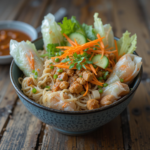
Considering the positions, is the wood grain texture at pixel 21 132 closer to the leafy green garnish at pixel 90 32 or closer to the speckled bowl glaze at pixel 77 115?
the speckled bowl glaze at pixel 77 115

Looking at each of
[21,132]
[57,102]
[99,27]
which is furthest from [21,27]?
[57,102]

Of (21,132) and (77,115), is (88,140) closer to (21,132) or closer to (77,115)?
(77,115)

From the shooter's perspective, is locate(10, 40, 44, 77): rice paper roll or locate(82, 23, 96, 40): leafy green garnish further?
locate(82, 23, 96, 40): leafy green garnish

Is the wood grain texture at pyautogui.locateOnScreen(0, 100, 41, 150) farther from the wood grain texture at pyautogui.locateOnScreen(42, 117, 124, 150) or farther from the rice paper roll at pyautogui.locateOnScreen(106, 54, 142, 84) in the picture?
the rice paper roll at pyautogui.locateOnScreen(106, 54, 142, 84)

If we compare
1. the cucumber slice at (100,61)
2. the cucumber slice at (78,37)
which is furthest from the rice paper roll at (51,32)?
→ the cucumber slice at (100,61)

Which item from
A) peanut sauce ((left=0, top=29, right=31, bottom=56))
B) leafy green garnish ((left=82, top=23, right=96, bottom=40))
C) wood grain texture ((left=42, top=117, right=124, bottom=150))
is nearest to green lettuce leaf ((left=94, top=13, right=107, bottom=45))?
leafy green garnish ((left=82, top=23, right=96, bottom=40))

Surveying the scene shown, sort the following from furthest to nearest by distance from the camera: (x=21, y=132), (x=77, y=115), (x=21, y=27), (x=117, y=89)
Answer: (x=21, y=27)
(x=21, y=132)
(x=117, y=89)
(x=77, y=115)

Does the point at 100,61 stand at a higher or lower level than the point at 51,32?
lower
